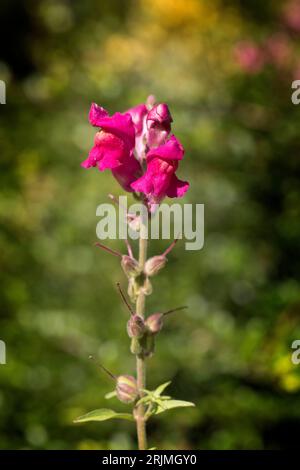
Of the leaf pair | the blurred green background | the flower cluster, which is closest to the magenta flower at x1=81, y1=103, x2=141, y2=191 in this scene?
the flower cluster

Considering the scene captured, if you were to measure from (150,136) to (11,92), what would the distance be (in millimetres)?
1305

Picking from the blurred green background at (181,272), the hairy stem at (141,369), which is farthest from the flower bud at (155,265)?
the blurred green background at (181,272)

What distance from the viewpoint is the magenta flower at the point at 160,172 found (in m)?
0.83

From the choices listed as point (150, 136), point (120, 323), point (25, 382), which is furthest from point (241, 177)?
point (150, 136)

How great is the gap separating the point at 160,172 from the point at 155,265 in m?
0.14

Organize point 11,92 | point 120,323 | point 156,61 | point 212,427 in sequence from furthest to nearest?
point 156,61, point 11,92, point 120,323, point 212,427

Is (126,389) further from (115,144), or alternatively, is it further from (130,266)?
(115,144)

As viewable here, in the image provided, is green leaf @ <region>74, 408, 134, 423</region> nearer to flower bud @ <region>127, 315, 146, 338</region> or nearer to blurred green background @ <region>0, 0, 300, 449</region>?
flower bud @ <region>127, 315, 146, 338</region>

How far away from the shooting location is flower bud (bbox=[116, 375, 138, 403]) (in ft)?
2.85

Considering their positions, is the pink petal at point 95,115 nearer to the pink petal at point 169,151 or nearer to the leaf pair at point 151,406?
the pink petal at point 169,151

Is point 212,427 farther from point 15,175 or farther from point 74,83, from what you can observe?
point 74,83

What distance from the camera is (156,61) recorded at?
410 cm

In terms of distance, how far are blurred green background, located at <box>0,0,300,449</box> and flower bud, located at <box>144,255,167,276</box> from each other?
1.64 feet

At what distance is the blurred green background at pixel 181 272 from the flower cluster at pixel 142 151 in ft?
1.91
